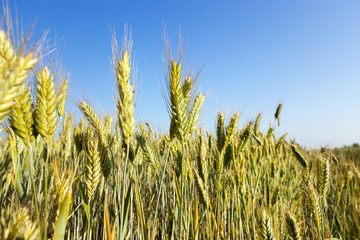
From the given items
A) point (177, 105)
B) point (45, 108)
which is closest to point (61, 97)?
point (45, 108)

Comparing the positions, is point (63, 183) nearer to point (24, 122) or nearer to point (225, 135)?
point (24, 122)

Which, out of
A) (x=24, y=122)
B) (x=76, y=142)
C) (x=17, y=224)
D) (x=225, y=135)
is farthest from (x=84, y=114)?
(x=17, y=224)

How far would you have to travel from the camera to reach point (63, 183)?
3.05ft

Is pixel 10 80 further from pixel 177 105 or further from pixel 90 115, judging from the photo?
pixel 90 115

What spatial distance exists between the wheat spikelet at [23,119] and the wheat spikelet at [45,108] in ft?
0.10

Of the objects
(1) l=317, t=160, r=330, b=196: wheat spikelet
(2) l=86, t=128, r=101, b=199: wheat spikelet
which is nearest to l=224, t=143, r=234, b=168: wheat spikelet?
(1) l=317, t=160, r=330, b=196: wheat spikelet

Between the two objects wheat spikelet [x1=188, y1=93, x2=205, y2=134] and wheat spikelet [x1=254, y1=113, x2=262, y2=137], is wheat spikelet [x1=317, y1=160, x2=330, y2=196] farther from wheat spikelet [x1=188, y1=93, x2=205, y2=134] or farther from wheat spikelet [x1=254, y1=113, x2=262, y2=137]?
wheat spikelet [x1=188, y1=93, x2=205, y2=134]

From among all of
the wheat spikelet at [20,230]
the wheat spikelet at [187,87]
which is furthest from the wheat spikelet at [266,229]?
the wheat spikelet at [20,230]

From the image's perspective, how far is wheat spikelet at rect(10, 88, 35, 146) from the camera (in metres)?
0.98

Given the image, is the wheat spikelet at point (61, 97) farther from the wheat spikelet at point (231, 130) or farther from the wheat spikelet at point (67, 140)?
the wheat spikelet at point (231, 130)

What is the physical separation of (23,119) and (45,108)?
0.32 ft

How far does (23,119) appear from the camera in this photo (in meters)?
1.00

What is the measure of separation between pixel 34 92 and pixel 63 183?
0.50 m

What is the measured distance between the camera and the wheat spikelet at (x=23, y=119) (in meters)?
0.98
